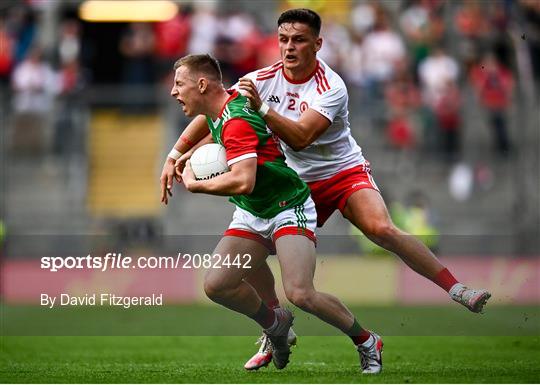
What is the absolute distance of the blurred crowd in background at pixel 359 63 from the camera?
21484mm

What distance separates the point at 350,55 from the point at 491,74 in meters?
2.39

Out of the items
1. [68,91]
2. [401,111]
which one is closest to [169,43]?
[68,91]

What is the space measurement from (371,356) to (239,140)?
1929 millimetres

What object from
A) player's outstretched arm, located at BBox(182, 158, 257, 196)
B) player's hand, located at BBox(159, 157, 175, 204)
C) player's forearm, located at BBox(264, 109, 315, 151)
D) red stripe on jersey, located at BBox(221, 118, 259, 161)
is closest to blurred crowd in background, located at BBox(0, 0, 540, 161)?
player's hand, located at BBox(159, 157, 175, 204)

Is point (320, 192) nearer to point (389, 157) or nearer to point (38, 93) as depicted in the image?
point (389, 157)

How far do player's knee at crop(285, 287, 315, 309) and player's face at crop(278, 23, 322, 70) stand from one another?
1.73m

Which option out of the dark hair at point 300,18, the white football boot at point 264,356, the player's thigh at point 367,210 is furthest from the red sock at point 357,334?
the dark hair at point 300,18

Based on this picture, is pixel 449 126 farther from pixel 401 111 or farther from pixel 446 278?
pixel 446 278

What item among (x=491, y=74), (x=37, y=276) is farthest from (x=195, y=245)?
(x=491, y=74)

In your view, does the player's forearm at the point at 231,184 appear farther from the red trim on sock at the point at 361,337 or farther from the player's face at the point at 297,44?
the red trim on sock at the point at 361,337

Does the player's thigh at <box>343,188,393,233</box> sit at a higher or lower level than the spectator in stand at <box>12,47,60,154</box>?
higher

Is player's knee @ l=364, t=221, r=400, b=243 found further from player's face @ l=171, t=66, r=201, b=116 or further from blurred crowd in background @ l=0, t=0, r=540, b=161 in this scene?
blurred crowd in background @ l=0, t=0, r=540, b=161

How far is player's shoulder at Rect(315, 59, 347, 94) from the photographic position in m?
10.3

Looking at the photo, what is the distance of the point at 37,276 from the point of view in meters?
18.7
